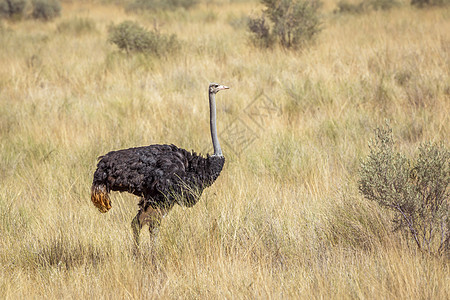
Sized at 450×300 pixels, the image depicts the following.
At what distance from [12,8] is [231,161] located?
16.6 meters

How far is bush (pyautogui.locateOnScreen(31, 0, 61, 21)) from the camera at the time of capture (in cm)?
1812

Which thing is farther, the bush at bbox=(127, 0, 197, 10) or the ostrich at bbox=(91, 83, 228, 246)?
the bush at bbox=(127, 0, 197, 10)

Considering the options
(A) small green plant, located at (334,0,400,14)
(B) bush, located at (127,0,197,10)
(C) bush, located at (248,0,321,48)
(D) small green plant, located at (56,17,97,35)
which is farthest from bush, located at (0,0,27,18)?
(C) bush, located at (248,0,321,48)

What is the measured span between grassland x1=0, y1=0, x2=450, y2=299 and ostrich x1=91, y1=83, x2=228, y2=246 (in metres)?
0.13

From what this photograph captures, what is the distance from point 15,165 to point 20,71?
4.35 m

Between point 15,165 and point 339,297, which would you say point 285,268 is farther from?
point 15,165

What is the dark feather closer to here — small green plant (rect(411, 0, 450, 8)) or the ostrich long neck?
the ostrich long neck

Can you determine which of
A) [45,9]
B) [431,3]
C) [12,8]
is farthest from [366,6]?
[12,8]

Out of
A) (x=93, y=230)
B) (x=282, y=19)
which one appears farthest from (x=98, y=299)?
(x=282, y=19)

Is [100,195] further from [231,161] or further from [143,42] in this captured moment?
[143,42]

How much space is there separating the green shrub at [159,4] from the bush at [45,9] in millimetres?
2793

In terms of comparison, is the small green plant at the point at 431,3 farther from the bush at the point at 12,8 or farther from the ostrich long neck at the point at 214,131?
the bush at the point at 12,8

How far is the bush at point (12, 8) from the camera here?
1831cm

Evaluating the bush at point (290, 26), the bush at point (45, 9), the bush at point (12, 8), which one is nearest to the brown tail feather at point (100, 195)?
the bush at point (290, 26)
